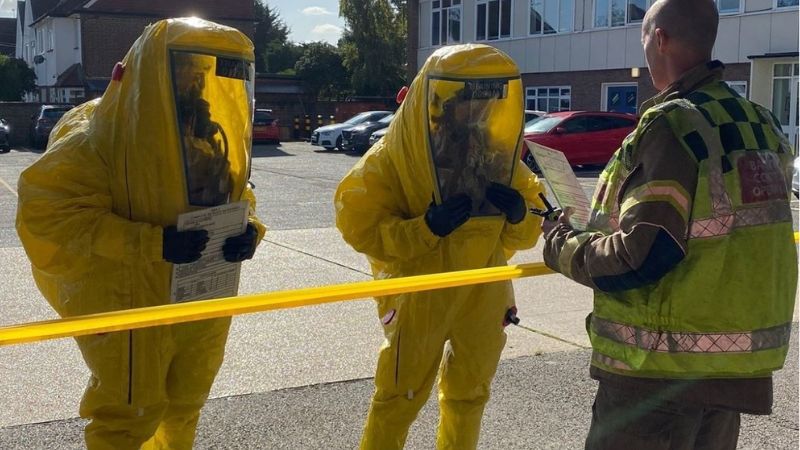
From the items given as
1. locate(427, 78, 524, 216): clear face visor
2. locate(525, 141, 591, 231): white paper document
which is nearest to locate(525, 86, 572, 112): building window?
locate(427, 78, 524, 216): clear face visor

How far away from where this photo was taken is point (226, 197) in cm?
329

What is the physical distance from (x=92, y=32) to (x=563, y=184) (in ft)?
137

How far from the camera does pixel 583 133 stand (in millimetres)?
20938

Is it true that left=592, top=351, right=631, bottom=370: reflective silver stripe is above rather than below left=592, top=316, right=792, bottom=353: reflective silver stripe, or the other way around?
below

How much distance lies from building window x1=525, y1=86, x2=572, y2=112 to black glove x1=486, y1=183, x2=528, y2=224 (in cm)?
2648

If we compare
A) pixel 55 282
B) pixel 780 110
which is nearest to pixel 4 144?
pixel 780 110

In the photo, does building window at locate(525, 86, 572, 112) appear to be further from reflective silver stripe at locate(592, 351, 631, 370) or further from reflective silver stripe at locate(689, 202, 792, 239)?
reflective silver stripe at locate(689, 202, 792, 239)

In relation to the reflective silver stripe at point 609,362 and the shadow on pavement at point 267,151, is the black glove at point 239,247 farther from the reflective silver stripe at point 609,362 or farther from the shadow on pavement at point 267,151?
the shadow on pavement at point 267,151

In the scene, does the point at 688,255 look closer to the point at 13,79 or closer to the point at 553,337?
the point at 553,337

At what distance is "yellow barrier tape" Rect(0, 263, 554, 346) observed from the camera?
2719 millimetres

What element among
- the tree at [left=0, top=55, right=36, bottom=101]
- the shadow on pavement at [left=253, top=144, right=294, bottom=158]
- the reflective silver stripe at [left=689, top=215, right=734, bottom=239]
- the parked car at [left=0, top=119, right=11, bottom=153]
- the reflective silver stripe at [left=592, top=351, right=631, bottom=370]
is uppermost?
the tree at [left=0, top=55, right=36, bottom=101]

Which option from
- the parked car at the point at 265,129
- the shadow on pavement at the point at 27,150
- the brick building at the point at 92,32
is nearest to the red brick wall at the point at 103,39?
the brick building at the point at 92,32

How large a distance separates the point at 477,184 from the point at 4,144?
2599 centimetres

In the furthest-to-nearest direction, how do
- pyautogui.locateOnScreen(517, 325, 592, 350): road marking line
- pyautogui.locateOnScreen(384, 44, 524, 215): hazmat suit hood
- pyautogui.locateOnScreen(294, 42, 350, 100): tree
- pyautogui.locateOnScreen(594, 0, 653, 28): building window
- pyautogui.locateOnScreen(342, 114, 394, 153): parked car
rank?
pyautogui.locateOnScreen(294, 42, 350, 100): tree → pyautogui.locateOnScreen(342, 114, 394, 153): parked car → pyautogui.locateOnScreen(594, 0, 653, 28): building window → pyautogui.locateOnScreen(517, 325, 592, 350): road marking line → pyautogui.locateOnScreen(384, 44, 524, 215): hazmat suit hood
